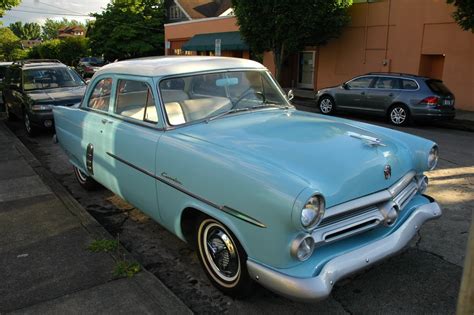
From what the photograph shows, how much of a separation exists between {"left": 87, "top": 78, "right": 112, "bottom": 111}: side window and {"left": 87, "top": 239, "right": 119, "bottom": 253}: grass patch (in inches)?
60.1

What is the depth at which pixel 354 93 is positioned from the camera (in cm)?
1388

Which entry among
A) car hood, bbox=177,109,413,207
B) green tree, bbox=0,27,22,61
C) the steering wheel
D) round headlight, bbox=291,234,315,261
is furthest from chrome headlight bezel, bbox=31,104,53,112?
green tree, bbox=0,27,22,61

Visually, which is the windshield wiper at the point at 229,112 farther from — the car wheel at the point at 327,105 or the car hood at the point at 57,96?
the car wheel at the point at 327,105

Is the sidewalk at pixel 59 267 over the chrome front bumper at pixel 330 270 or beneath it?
beneath

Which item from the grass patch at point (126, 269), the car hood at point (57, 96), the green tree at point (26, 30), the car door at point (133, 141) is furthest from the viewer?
the green tree at point (26, 30)

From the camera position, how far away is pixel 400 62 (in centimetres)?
1795

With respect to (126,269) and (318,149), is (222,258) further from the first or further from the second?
(318,149)

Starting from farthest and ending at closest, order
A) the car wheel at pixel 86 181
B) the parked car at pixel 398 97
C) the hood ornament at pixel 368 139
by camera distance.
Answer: the parked car at pixel 398 97
the car wheel at pixel 86 181
the hood ornament at pixel 368 139

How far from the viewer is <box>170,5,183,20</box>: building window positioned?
149 feet

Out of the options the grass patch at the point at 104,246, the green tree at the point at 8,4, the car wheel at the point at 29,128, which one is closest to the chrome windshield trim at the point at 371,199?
the grass patch at the point at 104,246

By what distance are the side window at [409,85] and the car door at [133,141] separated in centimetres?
1015

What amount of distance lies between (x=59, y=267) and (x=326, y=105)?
1238cm

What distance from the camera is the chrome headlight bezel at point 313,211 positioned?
105 inches

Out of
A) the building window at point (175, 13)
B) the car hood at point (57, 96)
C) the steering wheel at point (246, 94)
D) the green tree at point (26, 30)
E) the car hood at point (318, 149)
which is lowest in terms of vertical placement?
the car hood at point (57, 96)
